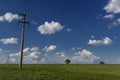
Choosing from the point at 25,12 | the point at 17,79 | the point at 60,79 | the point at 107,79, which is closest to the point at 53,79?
the point at 60,79

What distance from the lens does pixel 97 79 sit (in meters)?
34.6

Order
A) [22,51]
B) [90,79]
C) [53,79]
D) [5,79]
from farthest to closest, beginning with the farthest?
[22,51] < [90,79] < [53,79] < [5,79]

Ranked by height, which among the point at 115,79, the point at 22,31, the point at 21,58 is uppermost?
the point at 22,31

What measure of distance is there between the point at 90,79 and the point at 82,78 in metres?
0.92

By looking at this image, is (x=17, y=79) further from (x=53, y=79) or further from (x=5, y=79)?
(x=53, y=79)

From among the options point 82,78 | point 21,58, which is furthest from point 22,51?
point 82,78

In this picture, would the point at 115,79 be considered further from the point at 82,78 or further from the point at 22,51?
the point at 22,51

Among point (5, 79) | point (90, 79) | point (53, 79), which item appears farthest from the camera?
point (90, 79)

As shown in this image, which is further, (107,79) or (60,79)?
(107,79)

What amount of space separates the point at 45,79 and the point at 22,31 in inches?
745

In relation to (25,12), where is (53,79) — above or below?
below

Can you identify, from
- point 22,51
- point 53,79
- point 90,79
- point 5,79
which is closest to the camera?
point 5,79

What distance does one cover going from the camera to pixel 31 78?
30.2 metres

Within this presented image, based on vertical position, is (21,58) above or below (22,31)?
below
